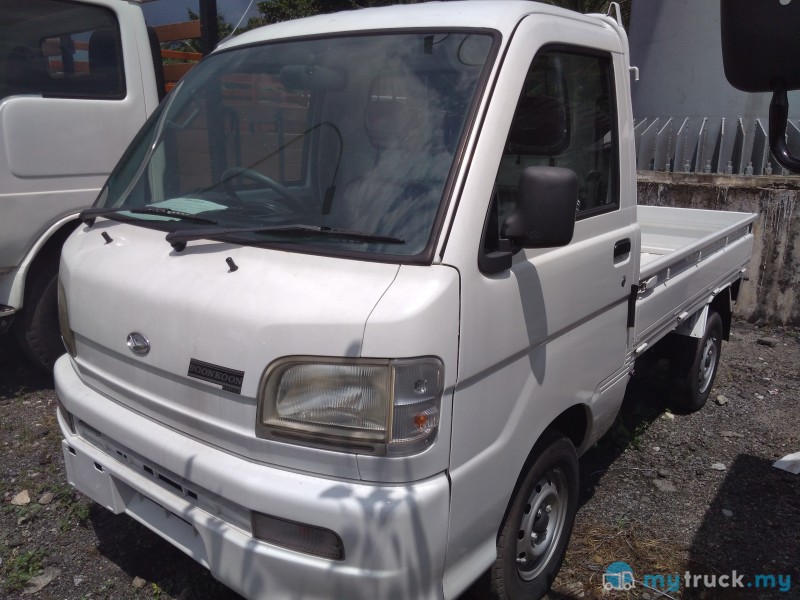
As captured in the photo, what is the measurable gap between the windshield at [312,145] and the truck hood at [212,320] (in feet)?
0.37

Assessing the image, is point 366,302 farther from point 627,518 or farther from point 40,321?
point 40,321

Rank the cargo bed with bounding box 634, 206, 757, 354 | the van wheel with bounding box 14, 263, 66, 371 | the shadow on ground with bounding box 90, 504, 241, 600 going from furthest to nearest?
the van wheel with bounding box 14, 263, 66, 371, the cargo bed with bounding box 634, 206, 757, 354, the shadow on ground with bounding box 90, 504, 241, 600

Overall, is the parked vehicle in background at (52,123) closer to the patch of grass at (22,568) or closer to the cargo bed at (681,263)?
the patch of grass at (22,568)

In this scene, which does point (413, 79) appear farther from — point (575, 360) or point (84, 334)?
point (84, 334)

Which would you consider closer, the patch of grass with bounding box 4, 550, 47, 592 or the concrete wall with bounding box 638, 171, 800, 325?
the patch of grass with bounding box 4, 550, 47, 592

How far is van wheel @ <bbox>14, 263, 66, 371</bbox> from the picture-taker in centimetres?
448

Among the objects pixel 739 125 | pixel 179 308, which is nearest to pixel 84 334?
pixel 179 308

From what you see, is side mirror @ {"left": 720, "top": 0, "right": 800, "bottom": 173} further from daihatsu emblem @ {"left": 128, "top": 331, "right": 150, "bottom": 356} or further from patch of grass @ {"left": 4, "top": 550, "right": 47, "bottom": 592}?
patch of grass @ {"left": 4, "top": 550, "right": 47, "bottom": 592}

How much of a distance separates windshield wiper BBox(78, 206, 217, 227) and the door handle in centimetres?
164

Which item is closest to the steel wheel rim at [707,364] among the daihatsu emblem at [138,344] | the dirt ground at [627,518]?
the dirt ground at [627,518]

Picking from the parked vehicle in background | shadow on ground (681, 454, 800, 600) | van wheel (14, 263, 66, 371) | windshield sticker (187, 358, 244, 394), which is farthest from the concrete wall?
windshield sticker (187, 358, 244, 394)

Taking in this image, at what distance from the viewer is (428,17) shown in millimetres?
2547

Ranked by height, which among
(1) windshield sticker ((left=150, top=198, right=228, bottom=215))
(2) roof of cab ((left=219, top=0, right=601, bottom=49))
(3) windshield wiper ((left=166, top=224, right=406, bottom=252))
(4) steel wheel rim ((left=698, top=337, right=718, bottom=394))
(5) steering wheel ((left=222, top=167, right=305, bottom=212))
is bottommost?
(4) steel wheel rim ((left=698, top=337, right=718, bottom=394))

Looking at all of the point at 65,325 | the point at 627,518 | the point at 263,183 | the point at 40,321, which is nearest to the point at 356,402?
the point at 263,183
